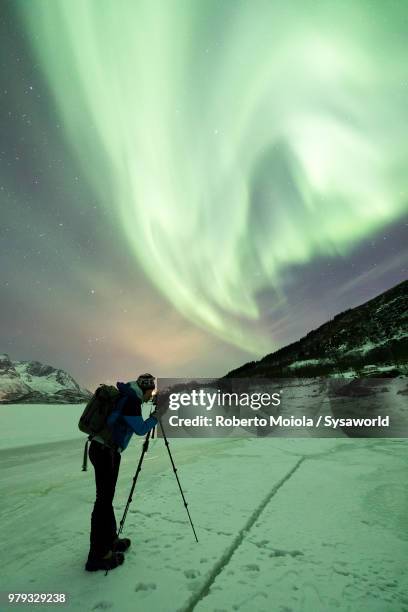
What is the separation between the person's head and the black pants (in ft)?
2.30

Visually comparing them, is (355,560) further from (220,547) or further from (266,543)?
(220,547)

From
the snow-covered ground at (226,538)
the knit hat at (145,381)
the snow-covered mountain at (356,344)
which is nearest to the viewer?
the snow-covered ground at (226,538)

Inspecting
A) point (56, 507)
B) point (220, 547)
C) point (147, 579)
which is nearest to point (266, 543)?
point (220, 547)

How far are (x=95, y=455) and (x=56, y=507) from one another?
111 inches

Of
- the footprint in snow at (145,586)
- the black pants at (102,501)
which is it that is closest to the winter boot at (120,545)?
the black pants at (102,501)

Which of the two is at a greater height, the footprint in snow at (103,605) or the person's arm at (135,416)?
the person's arm at (135,416)

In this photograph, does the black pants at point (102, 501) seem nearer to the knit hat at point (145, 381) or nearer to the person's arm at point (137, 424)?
the person's arm at point (137, 424)

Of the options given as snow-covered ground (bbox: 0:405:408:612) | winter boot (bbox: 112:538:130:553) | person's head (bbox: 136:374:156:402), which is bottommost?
snow-covered ground (bbox: 0:405:408:612)

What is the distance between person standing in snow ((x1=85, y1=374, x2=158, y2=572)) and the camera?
3643 millimetres

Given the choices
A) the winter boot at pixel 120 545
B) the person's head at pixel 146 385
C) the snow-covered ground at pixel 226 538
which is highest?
the person's head at pixel 146 385

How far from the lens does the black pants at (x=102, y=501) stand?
12.0 feet

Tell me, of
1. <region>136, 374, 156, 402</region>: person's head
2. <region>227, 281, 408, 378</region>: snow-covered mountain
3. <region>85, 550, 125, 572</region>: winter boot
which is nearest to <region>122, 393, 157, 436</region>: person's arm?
<region>136, 374, 156, 402</region>: person's head

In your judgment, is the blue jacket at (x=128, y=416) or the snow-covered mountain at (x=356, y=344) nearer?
the blue jacket at (x=128, y=416)

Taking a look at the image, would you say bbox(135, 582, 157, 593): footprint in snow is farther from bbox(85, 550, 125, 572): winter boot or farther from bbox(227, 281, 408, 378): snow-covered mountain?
bbox(227, 281, 408, 378): snow-covered mountain
